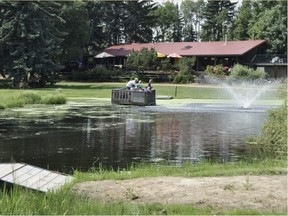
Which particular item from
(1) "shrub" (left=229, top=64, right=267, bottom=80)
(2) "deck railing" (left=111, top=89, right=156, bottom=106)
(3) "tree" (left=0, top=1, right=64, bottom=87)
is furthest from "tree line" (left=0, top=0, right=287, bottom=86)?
(2) "deck railing" (left=111, top=89, right=156, bottom=106)

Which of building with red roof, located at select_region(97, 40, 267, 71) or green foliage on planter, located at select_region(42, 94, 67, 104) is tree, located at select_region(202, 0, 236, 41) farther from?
green foliage on planter, located at select_region(42, 94, 67, 104)

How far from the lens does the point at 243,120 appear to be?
23.0 m

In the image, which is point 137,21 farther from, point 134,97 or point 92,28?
point 134,97

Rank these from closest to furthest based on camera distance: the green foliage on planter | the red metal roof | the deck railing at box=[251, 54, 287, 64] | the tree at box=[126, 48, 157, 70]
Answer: the green foliage on planter
the deck railing at box=[251, 54, 287, 64]
the red metal roof
the tree at box=[126, 48, 157, 70]

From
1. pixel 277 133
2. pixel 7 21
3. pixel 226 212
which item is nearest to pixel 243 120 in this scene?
pixel 277 133

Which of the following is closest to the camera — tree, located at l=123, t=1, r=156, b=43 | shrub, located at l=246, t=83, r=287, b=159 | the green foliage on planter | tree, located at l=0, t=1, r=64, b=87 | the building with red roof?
shrub, located at l=246, t=83, r=287, b=159

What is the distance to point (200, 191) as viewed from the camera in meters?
7.96

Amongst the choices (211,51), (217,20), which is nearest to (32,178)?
(211,51)

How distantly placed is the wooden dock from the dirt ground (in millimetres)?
405

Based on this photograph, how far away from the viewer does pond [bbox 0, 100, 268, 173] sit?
13.5 metres

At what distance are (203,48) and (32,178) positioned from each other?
2227 inches

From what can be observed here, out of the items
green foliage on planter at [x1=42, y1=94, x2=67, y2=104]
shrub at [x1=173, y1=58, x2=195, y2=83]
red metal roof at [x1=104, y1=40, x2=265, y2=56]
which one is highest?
red metal roof at [x1=104, y1=40, x2=265, y2=56]

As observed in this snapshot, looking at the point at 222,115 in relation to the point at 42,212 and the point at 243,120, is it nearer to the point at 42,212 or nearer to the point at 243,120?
the point at 243,120

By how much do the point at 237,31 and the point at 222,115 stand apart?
2056 inches
